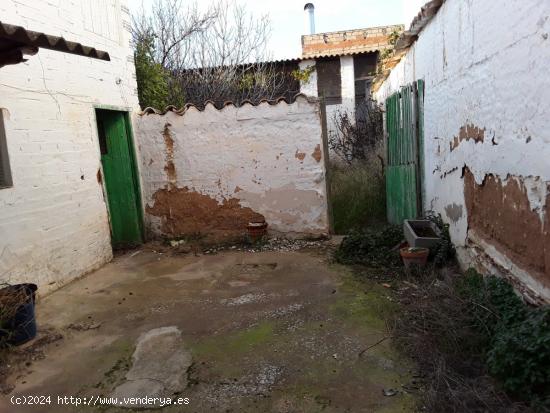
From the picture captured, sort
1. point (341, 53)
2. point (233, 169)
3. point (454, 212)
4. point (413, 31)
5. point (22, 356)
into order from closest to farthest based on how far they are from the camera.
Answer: point (22, 356), point (454, 212), point (413, 31), point (233, 169), point (341, 53)

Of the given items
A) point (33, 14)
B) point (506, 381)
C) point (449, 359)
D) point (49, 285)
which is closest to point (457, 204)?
point (449, 359)

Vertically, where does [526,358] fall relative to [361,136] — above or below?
below

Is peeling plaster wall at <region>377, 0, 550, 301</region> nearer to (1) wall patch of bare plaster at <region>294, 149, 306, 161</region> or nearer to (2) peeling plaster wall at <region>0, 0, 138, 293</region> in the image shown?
(1) wall patch of bare plaster at <region>294, 149, 306, 161</region>

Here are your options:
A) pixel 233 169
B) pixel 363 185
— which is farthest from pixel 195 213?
pixel 363 185

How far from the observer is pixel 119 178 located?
22.0ft

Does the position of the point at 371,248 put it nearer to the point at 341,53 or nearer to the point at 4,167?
the point at 4,167

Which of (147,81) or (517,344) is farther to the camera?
(147,81)

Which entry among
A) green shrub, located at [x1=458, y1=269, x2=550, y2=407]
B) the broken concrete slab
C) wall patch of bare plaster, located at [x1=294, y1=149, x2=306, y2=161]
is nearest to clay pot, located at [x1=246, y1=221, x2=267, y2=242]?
wall patch of bare plaster, located at [x1=294, y1=149, x2=306, y2=161]

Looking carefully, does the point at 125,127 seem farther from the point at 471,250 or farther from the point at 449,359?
the point at 449,359

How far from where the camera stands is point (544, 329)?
2.25 m

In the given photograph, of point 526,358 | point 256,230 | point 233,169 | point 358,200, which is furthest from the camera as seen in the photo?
point 358,200

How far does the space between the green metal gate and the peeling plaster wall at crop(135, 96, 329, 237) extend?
1195 mm

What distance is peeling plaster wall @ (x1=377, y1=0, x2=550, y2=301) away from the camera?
254 cm

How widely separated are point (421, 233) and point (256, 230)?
251cm
